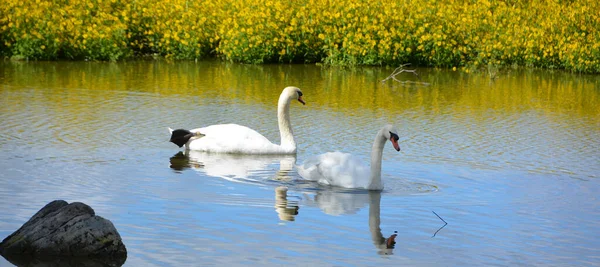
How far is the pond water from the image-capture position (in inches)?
274

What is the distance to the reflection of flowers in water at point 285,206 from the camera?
775 cm

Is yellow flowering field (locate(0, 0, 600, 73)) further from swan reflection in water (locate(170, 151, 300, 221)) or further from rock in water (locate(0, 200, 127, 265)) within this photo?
rock in water (locate(0, 200, 127, 265))

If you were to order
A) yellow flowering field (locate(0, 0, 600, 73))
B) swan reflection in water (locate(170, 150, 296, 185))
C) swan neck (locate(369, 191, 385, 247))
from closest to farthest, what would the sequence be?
swan neck (locate(369, 191, 385, 247)) < swan reflection in water (locate(170, 150, 296, 185)) < yellow flowering field (locate(0, 0, 600, 73))

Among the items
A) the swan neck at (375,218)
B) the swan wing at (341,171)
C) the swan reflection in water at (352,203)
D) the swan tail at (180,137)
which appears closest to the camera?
the swan neck at (375,218)

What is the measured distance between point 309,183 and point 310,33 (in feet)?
39.6

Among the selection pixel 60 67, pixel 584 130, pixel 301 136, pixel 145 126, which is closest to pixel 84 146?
pixel 145 126

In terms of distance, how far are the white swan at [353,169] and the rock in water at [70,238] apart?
2813 mm

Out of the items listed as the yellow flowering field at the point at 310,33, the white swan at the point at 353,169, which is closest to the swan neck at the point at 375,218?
the white swan at the point at 353,169

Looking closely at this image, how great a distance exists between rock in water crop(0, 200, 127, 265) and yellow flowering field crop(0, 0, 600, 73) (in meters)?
14.2

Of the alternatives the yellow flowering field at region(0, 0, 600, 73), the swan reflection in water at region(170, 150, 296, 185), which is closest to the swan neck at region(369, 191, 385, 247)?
the swan reflection in water at region(170, 150, 296, 185)

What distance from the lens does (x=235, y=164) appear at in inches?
396

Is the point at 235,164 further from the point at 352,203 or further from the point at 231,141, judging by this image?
the point at 352,203

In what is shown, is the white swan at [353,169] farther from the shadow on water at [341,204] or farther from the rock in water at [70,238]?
the rock in water at [70,238]

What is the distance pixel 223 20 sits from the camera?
21328 millimetres
